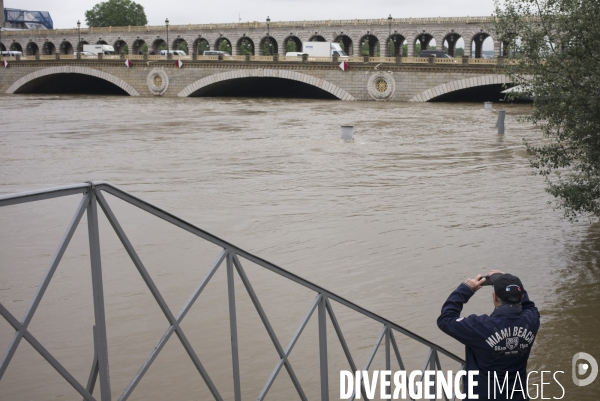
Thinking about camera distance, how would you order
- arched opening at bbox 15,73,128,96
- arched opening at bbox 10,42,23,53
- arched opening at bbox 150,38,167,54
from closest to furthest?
arched opening at bbox 15,73,128,96, arched opening at bbox 150,38,167,54, arched opening at bbox 10,42,23,53

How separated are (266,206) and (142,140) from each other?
1235 centimetres

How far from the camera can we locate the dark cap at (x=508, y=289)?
406 cm

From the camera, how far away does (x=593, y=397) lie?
7.18m

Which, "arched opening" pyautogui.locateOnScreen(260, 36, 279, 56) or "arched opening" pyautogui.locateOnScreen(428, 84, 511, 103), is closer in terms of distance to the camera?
"arched opening" pyautogui.locateOnScreen(428, 84, 511, 103)

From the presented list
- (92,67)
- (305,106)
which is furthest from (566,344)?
(92,67)

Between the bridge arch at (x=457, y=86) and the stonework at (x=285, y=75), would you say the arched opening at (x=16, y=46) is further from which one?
the bridge arch at (x=457, y=86)

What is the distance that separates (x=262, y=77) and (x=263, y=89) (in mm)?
4569

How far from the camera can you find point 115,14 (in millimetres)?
113312

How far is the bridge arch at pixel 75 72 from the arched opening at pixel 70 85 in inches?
22.7

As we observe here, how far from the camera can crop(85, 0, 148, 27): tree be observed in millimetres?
113750

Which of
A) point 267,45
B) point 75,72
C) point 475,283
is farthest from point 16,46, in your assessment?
point 475,283

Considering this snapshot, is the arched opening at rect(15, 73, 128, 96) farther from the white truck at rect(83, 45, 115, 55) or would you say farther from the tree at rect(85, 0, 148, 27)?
the tree at rect(85, 0, 148, 27)

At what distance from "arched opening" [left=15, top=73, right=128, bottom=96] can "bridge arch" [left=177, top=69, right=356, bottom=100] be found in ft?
34.5

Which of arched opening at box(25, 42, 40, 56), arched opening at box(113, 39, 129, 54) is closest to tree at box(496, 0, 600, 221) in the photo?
arched opening at box(113, 39, 129, 54)
